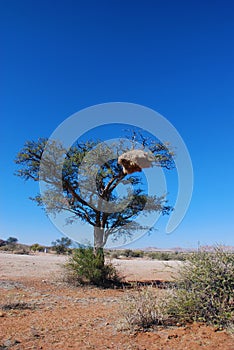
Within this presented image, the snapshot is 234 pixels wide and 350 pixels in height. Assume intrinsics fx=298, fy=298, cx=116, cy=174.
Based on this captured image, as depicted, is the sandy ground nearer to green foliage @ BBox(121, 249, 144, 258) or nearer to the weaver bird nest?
the weaver bird nest

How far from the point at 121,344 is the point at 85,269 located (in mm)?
8684

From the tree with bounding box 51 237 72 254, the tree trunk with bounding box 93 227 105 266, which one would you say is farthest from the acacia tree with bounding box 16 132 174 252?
the tree with bounding box 51 237 72 254

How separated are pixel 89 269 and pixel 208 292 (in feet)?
26.6

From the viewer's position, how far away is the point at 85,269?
1310cm

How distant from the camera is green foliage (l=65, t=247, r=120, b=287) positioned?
13.0 m

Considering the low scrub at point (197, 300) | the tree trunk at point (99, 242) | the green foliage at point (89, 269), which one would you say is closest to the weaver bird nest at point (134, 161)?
the low scrub at point (197, 300)

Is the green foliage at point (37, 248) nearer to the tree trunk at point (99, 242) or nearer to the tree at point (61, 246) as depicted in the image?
the tree at point (61, 246)

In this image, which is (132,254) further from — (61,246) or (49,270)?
(49,270)

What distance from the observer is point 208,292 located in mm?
5758

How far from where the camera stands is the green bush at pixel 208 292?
217 inches

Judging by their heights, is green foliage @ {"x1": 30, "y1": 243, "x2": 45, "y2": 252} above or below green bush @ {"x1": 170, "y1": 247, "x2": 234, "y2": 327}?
above

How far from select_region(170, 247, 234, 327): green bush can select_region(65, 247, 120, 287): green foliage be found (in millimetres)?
7392

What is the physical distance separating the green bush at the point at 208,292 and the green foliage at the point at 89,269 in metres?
7.39

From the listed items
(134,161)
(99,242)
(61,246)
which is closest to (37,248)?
(61,246)
